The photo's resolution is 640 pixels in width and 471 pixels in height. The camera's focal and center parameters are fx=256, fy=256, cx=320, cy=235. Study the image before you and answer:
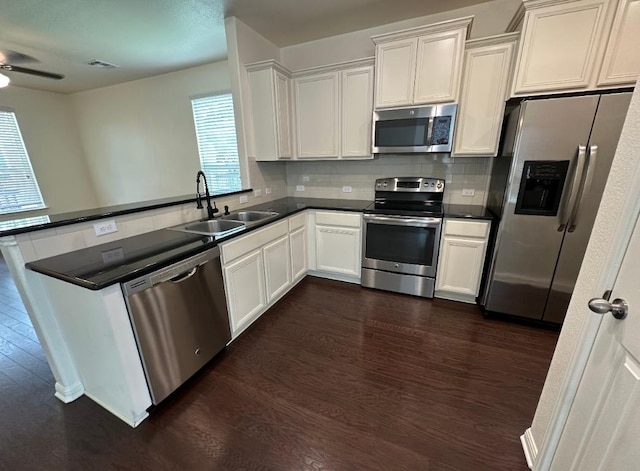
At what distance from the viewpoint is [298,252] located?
9.96 ft

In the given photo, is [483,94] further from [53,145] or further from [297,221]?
[53,145]

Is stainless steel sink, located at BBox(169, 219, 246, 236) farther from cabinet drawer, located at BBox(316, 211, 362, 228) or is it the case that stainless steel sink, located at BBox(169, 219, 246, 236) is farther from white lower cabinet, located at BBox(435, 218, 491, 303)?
white lower cabinet, located at BBox(435, 218, 491, 303)

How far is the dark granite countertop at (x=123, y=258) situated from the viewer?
4.21ft

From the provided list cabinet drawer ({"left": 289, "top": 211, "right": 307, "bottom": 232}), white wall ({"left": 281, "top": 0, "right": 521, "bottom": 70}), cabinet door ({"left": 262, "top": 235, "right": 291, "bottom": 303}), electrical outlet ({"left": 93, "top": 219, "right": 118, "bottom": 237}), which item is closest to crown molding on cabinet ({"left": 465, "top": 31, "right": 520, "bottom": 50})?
white wall ({"left": 281, "top": 0, "right": 521, "bottom": 70})

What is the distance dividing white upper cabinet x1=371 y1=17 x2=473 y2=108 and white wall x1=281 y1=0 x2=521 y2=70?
1.79 feet

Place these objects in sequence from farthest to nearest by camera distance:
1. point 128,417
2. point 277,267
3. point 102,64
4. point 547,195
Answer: point 102,64 → point 277,267 → point 547,195 → point 128,417

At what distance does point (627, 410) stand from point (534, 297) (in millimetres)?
1812

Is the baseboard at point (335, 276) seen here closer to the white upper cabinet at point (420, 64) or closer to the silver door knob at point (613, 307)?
the white upper cabinet at point (420, 64)

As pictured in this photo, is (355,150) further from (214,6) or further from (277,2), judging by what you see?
(214,6)

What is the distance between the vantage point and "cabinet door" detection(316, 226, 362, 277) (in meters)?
2.96

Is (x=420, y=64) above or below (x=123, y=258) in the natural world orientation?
above

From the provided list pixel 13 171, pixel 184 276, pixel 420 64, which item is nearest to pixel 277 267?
pixel 184 276

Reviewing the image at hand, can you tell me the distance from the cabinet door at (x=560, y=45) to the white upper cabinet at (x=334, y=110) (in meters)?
1.33

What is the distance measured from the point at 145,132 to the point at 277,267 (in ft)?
14.3
